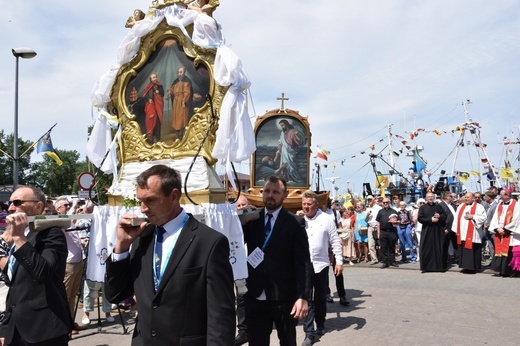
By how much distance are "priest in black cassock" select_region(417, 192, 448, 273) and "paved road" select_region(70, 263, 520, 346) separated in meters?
1.26

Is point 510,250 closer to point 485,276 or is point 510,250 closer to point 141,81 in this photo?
point 485,276

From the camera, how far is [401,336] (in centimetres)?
671

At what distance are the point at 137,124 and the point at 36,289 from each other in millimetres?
3902

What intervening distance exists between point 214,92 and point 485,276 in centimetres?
909

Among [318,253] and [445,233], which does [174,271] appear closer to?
[318,253]

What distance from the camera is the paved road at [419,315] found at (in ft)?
21.9

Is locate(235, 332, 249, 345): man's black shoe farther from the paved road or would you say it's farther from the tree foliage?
the tree foliage

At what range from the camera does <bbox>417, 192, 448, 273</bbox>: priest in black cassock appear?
1315 centimetres

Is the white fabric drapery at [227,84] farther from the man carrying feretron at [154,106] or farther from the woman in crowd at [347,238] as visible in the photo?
the woman in crowd at [347,238]

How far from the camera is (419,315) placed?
7941 millimetres

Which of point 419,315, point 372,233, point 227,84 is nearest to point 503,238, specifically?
point 372,233

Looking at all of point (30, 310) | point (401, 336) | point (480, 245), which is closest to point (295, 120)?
point (480, 245)

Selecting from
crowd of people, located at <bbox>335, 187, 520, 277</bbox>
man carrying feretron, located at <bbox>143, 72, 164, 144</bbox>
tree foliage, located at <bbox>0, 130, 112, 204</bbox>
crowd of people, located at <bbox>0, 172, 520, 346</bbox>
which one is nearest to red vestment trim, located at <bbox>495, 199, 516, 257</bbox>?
crowd of people, located at <bbox>335, 187, 520, 277</bbox>

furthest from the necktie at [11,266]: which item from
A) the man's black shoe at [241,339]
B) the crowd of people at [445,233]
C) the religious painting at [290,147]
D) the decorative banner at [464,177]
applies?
the decorative banner at [464,177]
